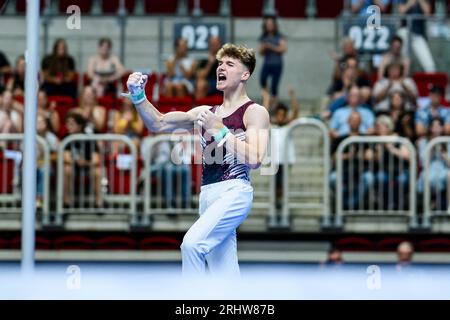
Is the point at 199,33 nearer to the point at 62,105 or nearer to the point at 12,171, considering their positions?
the point at 62,105

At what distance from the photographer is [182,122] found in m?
7.62

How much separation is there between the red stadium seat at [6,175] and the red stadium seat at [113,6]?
6.89 meters

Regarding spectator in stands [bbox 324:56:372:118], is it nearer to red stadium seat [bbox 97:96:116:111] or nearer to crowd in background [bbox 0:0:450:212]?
crowd in background [bbox 0:0:450:212]

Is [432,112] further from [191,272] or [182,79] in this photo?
A: [191,272]

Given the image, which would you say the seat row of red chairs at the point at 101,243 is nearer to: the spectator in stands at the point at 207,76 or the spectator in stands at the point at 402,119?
the spectator in stands at the point at 207,76

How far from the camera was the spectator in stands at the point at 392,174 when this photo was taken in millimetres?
13352

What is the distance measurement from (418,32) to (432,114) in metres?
3.75

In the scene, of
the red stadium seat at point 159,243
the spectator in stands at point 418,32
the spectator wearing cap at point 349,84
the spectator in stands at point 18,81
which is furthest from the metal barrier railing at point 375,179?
the spectator in stands at point 418,32

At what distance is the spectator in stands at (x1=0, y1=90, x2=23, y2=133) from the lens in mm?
13836

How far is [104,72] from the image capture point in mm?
15859

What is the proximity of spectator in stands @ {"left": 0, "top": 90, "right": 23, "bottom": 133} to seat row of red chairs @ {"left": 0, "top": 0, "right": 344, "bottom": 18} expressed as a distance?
578cm

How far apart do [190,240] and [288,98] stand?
10852 millimetres

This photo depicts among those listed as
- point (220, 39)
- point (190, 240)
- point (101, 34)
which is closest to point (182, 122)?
point (190, 240)
